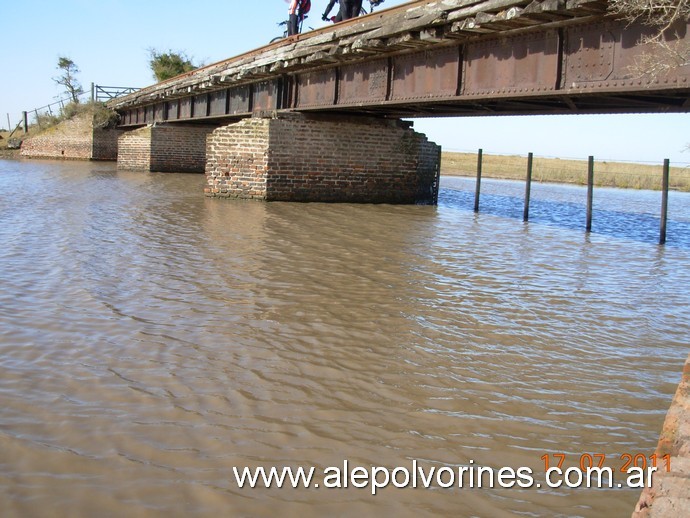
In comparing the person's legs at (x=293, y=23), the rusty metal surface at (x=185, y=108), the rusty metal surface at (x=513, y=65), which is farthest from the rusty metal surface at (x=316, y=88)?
the rusty metal surface at (x=185, y=108)

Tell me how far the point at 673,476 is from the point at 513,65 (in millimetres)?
9400

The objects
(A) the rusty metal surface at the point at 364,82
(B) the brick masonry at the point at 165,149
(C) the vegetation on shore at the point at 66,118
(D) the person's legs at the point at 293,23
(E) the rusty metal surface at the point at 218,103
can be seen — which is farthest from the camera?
(C) the vegetation on shore at the point at 66,118

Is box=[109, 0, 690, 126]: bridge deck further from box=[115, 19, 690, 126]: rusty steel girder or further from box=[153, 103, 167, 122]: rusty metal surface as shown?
box=[153, 103, 167, 122]: rusty metal surface

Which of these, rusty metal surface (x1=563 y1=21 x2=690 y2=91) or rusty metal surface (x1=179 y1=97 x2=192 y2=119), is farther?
rusty metal surface (x1=179 y1=97 x2=192 y2=119)

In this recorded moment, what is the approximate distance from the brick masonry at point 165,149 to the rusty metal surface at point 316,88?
1667cm

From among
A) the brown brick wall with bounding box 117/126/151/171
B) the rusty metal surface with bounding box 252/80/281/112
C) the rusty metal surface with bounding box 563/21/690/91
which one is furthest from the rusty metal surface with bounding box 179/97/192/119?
the rusty metal surface with bounding box 563/21/690/91

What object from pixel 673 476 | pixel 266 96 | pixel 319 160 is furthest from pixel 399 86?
pixel 673 476

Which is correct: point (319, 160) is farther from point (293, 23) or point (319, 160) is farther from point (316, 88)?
point (293, 23)

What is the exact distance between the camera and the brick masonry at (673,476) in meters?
2.06

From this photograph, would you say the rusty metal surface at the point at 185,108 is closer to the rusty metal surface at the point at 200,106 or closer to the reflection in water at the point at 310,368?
the rusty metal surface at the point at 200,106

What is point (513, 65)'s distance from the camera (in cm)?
1066

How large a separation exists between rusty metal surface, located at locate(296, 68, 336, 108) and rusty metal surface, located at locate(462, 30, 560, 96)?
180 inches

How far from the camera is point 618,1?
→ 7.63 metres

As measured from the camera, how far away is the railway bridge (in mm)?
9203
